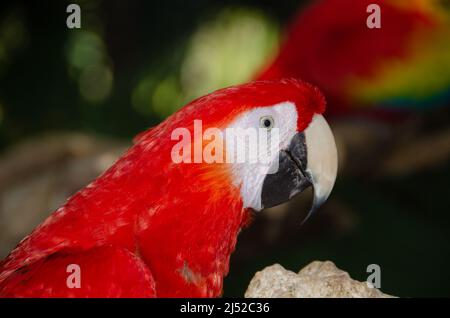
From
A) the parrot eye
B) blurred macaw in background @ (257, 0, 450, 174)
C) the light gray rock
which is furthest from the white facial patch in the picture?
blurred macaw in background @ (257, 0, 450, 174)

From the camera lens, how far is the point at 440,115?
1.80 m

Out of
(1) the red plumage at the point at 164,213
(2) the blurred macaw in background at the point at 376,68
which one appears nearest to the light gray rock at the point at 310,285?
(1) the red plumage at the point at 164,213

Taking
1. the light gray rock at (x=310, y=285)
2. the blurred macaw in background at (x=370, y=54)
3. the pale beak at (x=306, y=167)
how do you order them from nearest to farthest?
the light gray rock at (x=310, y=285), the pale beak at (x=306, y=167), the blurred macaw in background at (x=370, y=54)

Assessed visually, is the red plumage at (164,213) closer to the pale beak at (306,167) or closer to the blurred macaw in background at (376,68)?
the pale beak at (306,167)

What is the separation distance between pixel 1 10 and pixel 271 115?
1.52 m

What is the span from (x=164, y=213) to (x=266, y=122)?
Result: 17cm

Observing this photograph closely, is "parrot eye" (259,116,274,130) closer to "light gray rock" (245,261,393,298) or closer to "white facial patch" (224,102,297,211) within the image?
"white facial patch" (224,102,297,211)

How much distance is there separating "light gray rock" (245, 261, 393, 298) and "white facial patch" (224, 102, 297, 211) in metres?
0.12

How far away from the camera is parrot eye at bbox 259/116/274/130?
726 millimetres

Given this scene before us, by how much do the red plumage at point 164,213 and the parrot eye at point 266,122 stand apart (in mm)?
20

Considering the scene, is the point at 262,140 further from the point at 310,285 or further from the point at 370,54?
the point at 370,54

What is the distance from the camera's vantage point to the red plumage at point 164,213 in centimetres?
70
